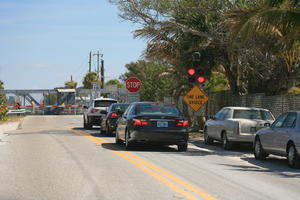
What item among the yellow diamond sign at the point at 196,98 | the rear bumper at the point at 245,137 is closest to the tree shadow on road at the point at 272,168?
the rear bumper at the point at 245,137

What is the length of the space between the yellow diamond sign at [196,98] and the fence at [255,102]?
2.52 meters

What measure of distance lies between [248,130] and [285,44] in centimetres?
303

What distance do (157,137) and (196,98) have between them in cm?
810

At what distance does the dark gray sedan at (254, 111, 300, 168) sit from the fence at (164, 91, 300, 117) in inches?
248

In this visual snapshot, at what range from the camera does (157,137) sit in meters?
17.8

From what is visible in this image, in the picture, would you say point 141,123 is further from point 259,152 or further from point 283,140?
point 283,140

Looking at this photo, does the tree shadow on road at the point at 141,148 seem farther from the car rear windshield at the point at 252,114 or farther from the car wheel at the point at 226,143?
the car rear windshield at the point at 252,114

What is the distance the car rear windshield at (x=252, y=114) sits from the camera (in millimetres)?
19547

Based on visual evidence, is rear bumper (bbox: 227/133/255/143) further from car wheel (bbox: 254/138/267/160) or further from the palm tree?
the palm tree

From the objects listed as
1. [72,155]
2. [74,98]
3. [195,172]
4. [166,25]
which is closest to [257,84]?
[166,25]

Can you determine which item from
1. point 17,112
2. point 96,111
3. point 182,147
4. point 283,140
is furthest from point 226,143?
point 17,112

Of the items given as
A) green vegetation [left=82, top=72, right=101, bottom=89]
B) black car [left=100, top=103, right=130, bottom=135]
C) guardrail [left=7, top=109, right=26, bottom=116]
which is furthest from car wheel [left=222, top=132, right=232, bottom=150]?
green vegetation [left=82, top=72, right=101, bottom=89]

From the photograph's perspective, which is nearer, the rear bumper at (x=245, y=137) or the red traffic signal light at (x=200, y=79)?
the rear bumper at (x=245, y=137)

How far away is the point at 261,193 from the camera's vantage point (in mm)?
10016
